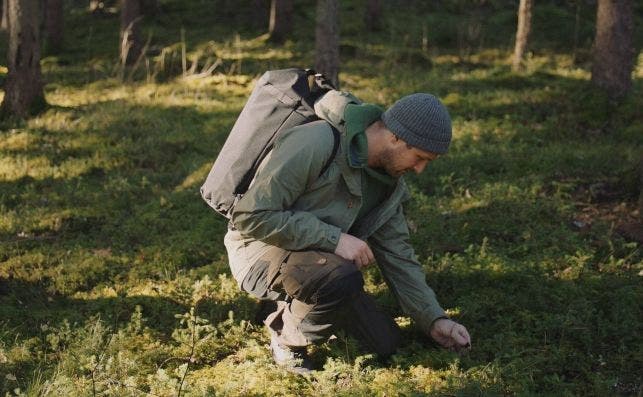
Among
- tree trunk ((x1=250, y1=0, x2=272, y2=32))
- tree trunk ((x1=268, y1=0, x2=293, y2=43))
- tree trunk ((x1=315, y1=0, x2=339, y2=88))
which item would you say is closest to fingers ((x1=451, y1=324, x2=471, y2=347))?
tree trunk ((x1=315, y1=0, x2=339, y2=88))

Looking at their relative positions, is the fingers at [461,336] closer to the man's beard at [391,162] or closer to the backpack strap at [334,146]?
the man's beard at [391,162]

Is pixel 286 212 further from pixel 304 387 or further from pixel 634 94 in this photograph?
pixel 634 94

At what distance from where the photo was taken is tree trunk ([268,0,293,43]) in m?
18.6

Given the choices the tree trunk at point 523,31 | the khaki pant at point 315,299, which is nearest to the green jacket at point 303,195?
the khaki pant at point 315,299

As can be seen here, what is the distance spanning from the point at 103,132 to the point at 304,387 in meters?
7.33

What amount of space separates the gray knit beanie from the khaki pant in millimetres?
887

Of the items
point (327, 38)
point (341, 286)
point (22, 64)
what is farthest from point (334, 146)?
point (22, 64)

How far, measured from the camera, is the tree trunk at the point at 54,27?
1931 cm

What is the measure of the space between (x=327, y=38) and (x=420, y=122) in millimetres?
8764

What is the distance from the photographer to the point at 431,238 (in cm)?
661

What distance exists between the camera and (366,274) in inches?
234

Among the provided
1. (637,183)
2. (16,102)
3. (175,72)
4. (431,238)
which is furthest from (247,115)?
(175,72)

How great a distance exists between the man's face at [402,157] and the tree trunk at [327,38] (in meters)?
8.26

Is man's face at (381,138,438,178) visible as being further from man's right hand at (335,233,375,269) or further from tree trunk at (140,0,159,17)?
tree trunk at (140,0,159,17)
